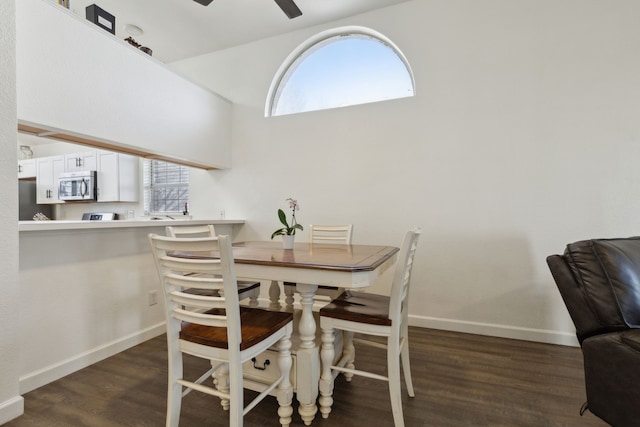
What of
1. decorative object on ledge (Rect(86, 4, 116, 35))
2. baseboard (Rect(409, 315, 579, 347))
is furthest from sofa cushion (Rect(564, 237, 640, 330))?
decorative object on ledge (Rect(86, 4, 116, 35))

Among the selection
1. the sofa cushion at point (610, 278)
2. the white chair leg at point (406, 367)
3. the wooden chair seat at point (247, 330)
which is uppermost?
the sofa cushion at point (610, 278)

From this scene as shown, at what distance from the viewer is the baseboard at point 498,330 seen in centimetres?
240

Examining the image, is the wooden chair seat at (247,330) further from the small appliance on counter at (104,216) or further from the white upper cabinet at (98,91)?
the small appliance on counter at (104,216)

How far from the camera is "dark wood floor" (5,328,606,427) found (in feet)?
5.02

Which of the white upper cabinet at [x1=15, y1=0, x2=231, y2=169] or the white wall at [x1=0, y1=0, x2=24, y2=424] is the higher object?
Result: the white upper cabinet at [x1=15, y1=0, x2=231, y2=169]

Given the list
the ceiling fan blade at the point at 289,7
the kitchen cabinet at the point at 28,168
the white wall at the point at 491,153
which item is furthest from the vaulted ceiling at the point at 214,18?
the kitchen cabinet at the point at 28,168

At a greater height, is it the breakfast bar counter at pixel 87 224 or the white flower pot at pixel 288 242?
the breakfast bar counter at pixel 87 224

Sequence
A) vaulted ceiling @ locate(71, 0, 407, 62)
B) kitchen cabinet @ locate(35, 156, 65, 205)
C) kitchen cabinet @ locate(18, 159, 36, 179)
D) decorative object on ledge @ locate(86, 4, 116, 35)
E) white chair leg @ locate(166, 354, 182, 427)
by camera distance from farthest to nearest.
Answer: kitchen cabinet @ locate(18, 159, 36, 179) < kitchen cabinet @ locate(35, 156, 65, 205) < vaulted ceiling @ locate(71, 0, 407, 62) < decorative object on ledge @ locate(86, 4, 116, 35) < white chair leg @ locate(166, 354, 182, 427)

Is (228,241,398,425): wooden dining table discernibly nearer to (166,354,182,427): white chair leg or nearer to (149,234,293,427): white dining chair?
(149,234,293,427): white dining chair

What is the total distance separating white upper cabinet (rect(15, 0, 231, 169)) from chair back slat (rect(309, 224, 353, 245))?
155 cm

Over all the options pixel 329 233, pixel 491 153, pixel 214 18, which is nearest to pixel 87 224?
pixel 329 233

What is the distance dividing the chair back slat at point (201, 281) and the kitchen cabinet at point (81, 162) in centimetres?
382

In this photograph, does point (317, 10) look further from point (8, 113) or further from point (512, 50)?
point (8, 113)

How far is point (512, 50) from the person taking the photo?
8.33ft
